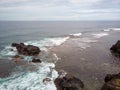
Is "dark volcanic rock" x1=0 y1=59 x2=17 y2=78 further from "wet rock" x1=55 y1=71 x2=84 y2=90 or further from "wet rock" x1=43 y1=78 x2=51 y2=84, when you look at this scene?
"wet rock" x1=55 y1=71 x2=84 y2=90

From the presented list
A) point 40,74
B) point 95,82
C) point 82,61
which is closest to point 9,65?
point 40,74

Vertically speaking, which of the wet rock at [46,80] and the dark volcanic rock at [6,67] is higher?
the dark volcanic rock at [6,67]

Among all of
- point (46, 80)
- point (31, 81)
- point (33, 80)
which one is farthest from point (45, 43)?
point (31, 81)

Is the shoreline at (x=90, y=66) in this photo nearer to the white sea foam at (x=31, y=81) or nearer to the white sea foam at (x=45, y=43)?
the white sea foam at (x=31, y=81)

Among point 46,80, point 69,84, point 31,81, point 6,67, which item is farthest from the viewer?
point 6,67

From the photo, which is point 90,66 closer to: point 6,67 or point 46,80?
point 46,80

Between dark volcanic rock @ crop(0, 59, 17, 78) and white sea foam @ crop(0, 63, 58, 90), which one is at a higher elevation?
dark volcanic rock @ crop(0, 59, 17, 78)

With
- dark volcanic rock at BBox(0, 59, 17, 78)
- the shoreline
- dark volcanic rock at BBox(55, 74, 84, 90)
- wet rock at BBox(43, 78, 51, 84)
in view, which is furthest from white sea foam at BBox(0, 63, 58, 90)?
the shoreline

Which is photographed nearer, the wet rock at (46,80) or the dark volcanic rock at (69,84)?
the dark volcanic rock at (69,84)

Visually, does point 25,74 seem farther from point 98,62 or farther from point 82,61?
point 98,62

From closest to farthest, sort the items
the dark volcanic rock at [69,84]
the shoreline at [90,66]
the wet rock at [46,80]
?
1. the dark volcanic rock at [69,84]
2. the wet rock at [46,80]
3. the shoreline at [90,66]

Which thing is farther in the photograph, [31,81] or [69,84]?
[31,81]

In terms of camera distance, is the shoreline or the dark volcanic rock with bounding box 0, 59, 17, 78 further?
the dark volcanic rock with bounding box 0, 59, 17, 78

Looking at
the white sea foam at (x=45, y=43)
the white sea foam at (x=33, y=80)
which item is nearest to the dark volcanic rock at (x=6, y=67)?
the white sea foam at (x=33, y=80)
